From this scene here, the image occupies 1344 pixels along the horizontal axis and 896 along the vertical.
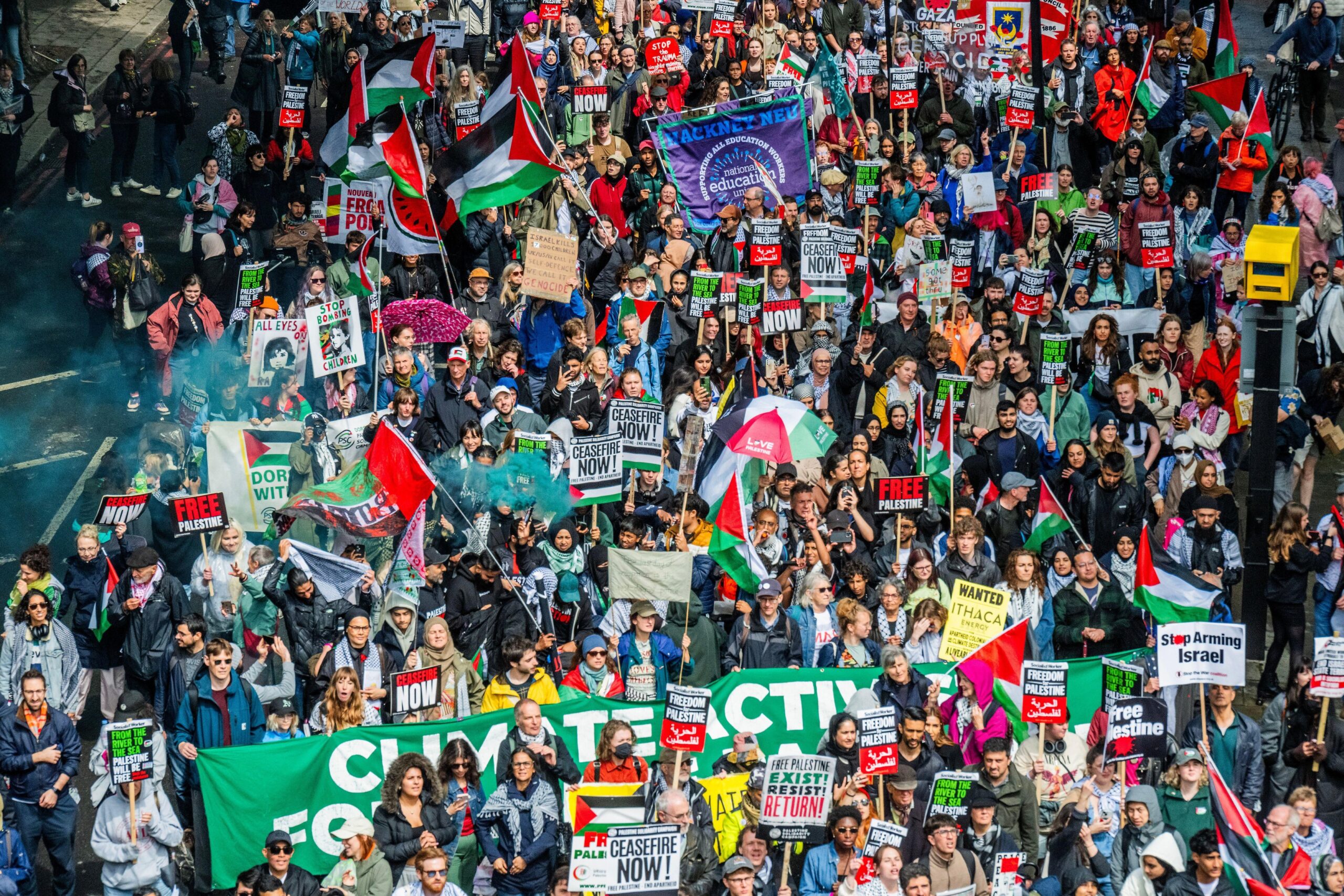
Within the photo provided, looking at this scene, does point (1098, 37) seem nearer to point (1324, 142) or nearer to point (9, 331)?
point (1324, 142)

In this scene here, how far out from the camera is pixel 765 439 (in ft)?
57.6

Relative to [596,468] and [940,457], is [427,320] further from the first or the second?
[940,457]

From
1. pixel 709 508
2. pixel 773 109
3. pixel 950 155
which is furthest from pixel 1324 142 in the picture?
pixel 709 508

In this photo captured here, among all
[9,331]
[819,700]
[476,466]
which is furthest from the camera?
[9,331]

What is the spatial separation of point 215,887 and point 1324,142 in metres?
18.6

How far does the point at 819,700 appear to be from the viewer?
1578 centimetres

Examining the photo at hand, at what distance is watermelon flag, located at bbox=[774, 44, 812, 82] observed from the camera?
24906mm

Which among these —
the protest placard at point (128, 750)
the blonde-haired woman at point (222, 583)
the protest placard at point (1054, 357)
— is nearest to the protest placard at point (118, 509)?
the blonde-haired woman at point (222, 583)

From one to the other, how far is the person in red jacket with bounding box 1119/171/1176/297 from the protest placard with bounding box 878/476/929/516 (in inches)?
212

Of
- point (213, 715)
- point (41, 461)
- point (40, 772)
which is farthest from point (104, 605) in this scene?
point (41, 461)

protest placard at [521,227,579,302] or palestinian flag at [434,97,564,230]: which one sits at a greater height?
palestinian flag at [434,97,564,230]

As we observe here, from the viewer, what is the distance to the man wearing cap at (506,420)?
17906 mm

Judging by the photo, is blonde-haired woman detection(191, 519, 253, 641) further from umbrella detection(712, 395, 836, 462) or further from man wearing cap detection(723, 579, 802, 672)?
umbrella detection(712, 395, 836, 462)

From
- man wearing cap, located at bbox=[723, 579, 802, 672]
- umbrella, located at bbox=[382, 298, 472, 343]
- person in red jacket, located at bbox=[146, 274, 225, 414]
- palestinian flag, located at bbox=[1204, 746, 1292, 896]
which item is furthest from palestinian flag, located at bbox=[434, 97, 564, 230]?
palestinian flag, located at bbox=[1204, 746, 1292, 896]
